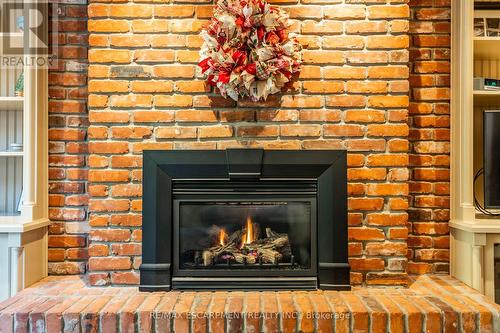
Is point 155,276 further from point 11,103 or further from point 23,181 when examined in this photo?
point 11,103

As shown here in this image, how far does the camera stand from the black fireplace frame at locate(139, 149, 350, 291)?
7.26ft

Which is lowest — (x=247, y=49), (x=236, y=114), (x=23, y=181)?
(x=23, y=181)

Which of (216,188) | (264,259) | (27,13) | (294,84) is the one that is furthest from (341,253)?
(27,13)

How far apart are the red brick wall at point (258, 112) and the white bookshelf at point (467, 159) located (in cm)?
37

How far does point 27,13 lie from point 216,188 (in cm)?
153

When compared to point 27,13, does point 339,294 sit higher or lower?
lower

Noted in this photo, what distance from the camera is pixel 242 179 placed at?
7.38ft

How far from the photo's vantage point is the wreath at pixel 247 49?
7.09ft

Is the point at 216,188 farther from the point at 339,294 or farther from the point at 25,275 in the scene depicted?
the point at 25,275

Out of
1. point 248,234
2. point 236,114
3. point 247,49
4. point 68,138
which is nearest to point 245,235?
point 248,234

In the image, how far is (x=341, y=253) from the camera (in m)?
2.21

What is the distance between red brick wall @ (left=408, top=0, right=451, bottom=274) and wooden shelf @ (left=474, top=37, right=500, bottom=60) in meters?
0.17

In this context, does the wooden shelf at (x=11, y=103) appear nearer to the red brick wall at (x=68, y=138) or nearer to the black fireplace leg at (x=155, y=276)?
the red brick wall at (x=68, y=138)

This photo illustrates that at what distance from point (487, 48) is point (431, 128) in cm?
57
